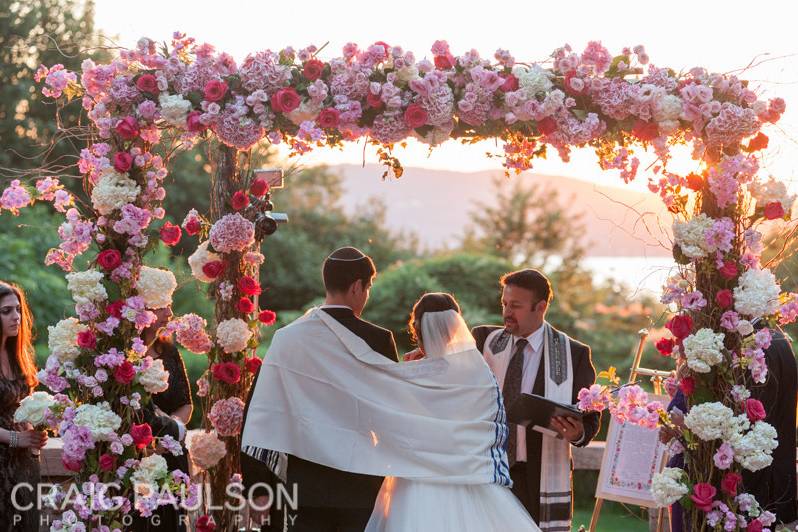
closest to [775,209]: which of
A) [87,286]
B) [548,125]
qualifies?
[548,125]

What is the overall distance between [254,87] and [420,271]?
9.12m

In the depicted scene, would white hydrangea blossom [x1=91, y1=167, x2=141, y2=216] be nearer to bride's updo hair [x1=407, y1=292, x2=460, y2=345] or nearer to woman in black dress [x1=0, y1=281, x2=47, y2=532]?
woman in black dress [x1=0, y1=281, x2=47, y2=532]

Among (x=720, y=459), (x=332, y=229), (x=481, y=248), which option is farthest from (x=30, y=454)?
(x=332, y=229)

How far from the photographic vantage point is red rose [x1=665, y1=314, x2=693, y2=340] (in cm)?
564

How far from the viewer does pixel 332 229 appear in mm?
27219

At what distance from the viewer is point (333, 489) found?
5227 mm

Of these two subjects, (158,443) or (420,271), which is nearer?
(158,443)

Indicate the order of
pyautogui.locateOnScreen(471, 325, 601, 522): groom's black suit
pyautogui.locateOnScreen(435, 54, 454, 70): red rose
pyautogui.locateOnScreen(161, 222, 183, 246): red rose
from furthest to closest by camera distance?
pyautogui.locateOnScreen(471, 325, 601, 522): groom's black suit, pyautogui.locateOnScreen(161, 222, 183, 246): red rose, pyautogui.locateOnScreen(435, 54, 454, 70): red rose

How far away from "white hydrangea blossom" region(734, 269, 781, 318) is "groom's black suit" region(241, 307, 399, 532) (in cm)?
197

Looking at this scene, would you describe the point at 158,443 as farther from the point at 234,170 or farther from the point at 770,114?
the point at 770,114

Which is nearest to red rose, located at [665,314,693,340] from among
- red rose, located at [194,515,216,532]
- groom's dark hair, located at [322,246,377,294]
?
groom's dark hair, located at [322,246,377,294]

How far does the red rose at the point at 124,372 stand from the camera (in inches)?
219

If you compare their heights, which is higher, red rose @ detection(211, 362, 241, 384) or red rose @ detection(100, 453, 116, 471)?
red rose @ detection(211, 362, 241, 384)

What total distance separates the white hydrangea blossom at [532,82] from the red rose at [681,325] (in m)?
1.49
